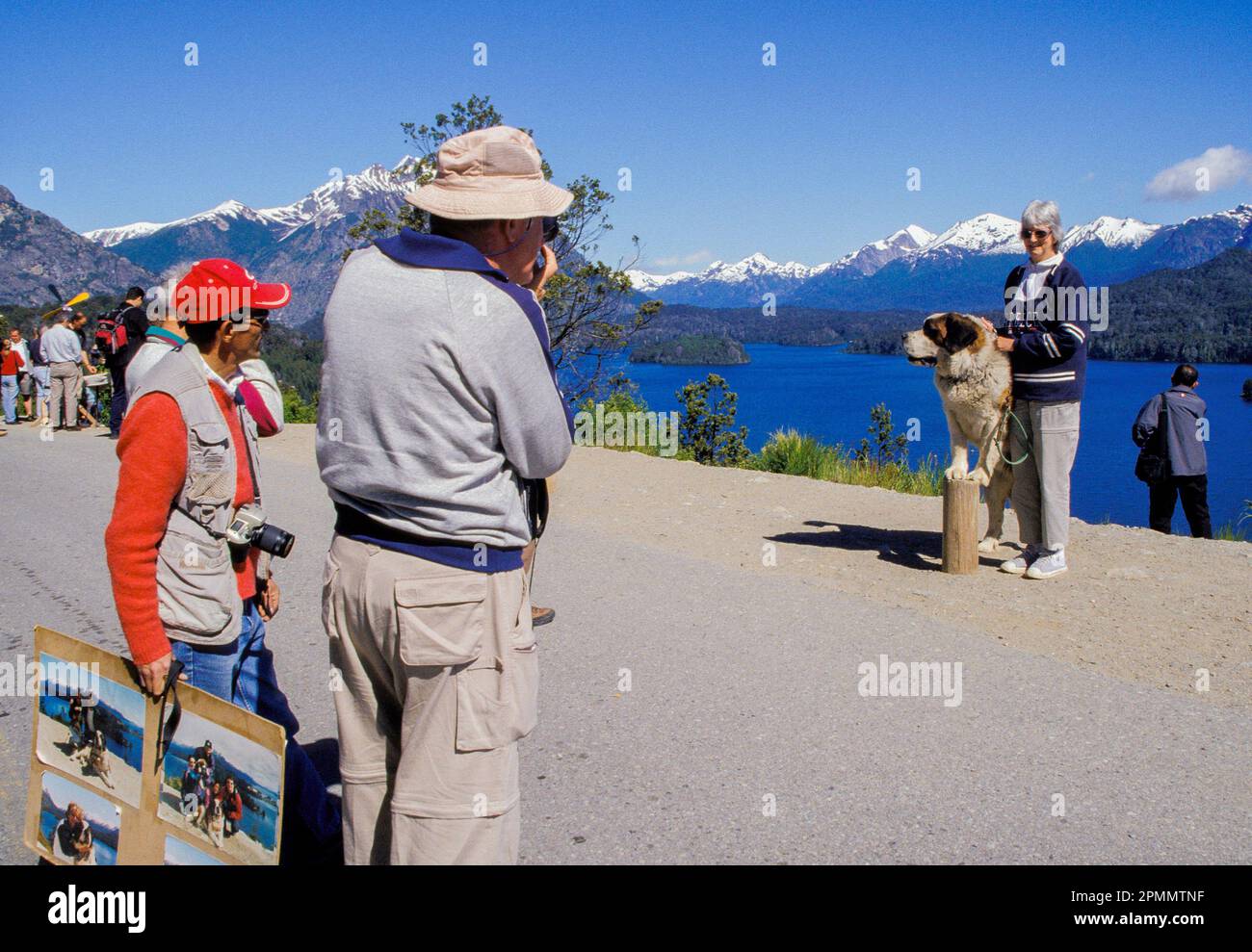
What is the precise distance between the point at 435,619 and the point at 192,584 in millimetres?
1168

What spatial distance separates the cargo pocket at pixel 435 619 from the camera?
221 centimetres

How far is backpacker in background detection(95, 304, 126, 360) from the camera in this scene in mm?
14438

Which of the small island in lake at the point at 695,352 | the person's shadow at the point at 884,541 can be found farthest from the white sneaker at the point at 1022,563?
the small island in lake at the point at 695,352

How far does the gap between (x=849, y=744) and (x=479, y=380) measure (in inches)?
122

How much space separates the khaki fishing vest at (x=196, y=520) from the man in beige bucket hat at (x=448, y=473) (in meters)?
0.76

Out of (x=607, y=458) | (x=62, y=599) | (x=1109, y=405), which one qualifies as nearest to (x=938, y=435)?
(x=1109, y=405)

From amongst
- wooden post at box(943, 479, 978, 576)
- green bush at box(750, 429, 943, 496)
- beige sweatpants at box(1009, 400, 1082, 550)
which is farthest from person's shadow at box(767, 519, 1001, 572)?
green bush at box(750, 429, 943, 496)

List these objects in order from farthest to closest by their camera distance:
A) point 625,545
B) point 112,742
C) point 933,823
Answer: point 625,545
point 933,823
point 112,742

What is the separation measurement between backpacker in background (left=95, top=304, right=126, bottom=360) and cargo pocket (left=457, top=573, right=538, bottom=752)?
13621mm

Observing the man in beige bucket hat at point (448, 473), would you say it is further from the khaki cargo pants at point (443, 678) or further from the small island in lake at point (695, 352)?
the small island in lake at point (695, 352)

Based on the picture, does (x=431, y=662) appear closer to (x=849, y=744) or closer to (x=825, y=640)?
(x=849, y=744)

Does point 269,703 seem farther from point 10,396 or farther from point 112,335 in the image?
point 10,396

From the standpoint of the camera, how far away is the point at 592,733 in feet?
15.4

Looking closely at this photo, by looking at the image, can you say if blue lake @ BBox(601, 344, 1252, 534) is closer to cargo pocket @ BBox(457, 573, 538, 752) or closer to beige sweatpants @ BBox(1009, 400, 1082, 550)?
beige sweatpants @ BBox(1009, 400, 1082, 550)
